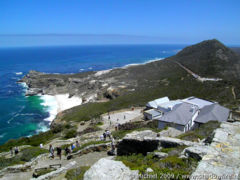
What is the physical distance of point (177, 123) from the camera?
2008cm

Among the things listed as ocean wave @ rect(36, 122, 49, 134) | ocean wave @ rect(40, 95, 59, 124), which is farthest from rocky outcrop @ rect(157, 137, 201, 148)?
ocean wave @ rect(40, 95, 59, 124)

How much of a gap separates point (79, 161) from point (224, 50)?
6738cm

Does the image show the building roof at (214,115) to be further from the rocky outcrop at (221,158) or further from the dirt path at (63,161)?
the dirt path at (63,161)

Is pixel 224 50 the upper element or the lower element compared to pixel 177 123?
upper

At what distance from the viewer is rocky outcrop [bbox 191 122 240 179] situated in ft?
18.1

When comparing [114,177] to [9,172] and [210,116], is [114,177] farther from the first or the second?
[210,116]

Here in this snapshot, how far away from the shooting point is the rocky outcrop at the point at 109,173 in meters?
6.46

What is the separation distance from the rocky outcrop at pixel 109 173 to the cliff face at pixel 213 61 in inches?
1945

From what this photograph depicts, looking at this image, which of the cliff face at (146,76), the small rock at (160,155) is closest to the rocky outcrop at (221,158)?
the small rock at (160,155)

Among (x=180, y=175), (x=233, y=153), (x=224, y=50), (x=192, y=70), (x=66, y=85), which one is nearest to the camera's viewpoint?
(x=180, y=175)

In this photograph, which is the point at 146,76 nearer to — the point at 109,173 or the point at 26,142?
the point at 26,142

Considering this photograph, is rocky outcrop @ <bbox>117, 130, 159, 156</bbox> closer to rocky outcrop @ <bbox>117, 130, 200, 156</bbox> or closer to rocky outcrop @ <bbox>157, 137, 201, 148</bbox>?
rocky outcrop @ <bbox>117, 130, 200, 156</bbox>

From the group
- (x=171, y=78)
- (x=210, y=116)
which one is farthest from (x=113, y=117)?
(x=171, y=78)

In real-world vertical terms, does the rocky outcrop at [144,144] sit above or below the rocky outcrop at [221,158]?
below
